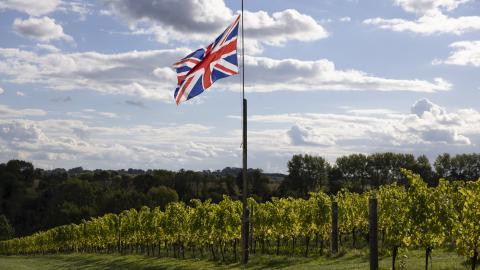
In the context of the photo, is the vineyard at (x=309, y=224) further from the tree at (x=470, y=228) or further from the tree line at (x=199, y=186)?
the tree line at (x=199, y=186)

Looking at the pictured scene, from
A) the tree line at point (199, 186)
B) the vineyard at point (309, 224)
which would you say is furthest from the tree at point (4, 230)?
the vineyard at point (309, 224)

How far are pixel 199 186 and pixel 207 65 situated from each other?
129 meters

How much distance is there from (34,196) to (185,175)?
4693 cm

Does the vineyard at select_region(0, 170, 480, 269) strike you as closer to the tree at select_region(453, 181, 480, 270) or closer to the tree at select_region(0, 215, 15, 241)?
the tree at select_region(453, 181, 480, 270)

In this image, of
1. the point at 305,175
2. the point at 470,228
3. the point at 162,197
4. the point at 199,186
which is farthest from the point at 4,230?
the point at 470,228

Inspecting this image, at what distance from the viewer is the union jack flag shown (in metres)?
A: 21.8

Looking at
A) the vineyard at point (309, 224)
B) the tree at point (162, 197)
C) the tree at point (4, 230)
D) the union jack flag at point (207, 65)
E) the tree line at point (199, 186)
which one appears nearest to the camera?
the vineyard at point (309, 224)

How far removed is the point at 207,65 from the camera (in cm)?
2250

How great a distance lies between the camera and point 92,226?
68.2m

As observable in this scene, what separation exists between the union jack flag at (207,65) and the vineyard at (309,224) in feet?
26.1

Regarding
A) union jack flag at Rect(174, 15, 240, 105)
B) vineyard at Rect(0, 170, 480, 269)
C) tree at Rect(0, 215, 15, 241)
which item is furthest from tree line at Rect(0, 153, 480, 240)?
union jack flag at Rect(174, 15, 240, 105)

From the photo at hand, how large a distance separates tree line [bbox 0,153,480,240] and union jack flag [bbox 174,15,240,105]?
83345 mm

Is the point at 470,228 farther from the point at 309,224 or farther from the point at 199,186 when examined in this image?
the point at 199,186

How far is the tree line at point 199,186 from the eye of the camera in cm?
11731
